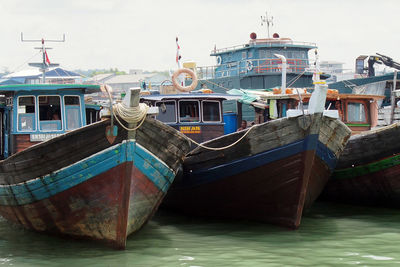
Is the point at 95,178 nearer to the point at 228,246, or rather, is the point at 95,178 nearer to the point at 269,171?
the point at 228,246

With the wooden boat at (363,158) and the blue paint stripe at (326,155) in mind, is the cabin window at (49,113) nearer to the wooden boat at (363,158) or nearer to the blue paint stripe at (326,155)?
the blue paint stripe at (326,155)

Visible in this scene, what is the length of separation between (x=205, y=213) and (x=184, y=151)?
226 centimetres

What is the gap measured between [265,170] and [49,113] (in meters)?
4.18

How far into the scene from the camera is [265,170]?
1049 cm

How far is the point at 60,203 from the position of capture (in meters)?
9.48

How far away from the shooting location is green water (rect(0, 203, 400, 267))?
28.5 ft

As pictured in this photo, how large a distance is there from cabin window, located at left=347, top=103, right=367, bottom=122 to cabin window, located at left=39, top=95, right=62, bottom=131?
6.76 meters

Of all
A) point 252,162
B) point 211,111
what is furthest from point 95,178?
point 211,111

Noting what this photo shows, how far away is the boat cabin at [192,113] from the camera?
13188 mm

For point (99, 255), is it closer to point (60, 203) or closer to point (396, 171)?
point (60, 203)

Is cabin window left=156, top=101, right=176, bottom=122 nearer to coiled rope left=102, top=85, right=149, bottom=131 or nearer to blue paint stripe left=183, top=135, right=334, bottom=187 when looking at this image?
blue paint stripe left=183, top=135, right=334, bottom=187

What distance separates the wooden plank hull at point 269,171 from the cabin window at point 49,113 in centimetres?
258

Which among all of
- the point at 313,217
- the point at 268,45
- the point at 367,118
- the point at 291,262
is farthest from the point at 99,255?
the point at 268,45

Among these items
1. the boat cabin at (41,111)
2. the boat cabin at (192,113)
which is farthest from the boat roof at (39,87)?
the boat cabin at (192,113)
